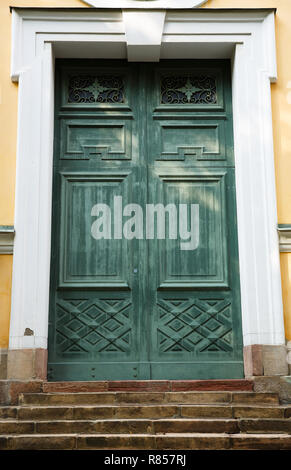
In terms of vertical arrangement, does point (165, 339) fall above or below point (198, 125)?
below

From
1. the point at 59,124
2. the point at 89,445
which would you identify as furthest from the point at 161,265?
the point at 89,445

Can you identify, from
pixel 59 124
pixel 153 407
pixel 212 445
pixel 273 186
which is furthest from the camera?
pixel 59 124

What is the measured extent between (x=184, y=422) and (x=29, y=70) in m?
4.04

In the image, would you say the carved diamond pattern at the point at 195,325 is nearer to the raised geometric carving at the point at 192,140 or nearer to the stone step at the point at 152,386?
the stone step at the point at 152,386

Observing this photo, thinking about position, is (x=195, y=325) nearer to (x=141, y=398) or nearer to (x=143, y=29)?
(x=141, y=398)

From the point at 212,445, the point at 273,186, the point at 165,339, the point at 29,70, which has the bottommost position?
the point at 212,445

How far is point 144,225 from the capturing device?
721 centimetres

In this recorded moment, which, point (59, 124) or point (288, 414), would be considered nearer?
point (288, 414)

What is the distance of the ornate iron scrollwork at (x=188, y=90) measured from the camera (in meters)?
7.54

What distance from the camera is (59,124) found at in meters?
7.44

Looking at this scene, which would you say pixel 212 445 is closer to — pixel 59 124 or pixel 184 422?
pixel 184 422

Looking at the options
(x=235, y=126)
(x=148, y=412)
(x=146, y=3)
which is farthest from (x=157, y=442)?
(x=146, y=3)

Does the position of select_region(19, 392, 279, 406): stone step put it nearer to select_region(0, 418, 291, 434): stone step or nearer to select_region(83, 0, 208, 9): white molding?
select_region(0, 418, 291, 434): stone step

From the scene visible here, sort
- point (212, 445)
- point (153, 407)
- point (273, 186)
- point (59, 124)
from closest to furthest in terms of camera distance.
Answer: point (212, 445) → point (153, 407) → point (273, 186) → point (59, 124)
